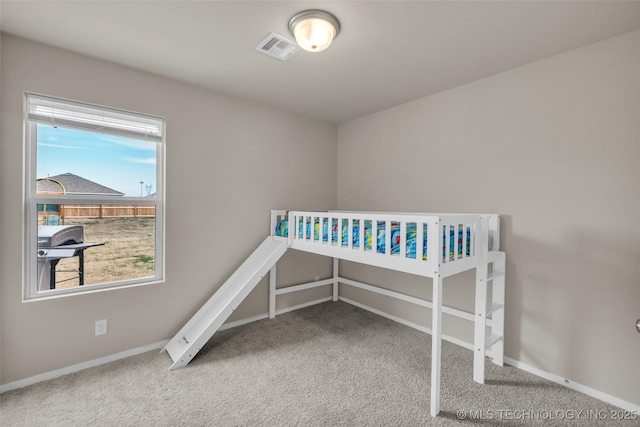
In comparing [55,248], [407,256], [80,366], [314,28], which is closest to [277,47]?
[314,28]

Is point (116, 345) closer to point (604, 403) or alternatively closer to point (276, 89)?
point (276, 89)

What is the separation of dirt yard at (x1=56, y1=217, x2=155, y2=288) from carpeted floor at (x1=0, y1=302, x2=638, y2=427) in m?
0.67

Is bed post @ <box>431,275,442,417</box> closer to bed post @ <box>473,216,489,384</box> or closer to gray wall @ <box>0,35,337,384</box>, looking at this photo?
bed post @ <box>473,216,489,384</box>

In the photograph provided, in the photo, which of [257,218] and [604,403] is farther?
[257,218]

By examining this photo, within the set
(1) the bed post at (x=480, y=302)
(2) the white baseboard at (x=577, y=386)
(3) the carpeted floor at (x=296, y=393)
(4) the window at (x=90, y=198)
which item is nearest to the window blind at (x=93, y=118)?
(4) the window at (x=90, y=198)

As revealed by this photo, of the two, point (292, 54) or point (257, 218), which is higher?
point (292, 54)

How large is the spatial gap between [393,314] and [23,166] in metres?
3.29

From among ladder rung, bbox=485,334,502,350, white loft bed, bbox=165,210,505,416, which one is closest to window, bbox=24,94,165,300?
white loft bed, bbox=165,210,505,416

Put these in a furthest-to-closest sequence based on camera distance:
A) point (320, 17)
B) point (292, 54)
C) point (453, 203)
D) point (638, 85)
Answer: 1. point (453, 203)
2. point (292, 54)
3. point (638, 85)
4. point (320, 17)

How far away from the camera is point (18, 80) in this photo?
1.86 metres

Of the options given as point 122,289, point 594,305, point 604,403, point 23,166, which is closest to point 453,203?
point 594,305

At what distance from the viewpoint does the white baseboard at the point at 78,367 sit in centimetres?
187

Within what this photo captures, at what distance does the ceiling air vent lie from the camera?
6.04ft

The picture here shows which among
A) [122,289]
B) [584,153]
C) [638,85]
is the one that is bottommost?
[122,289]
